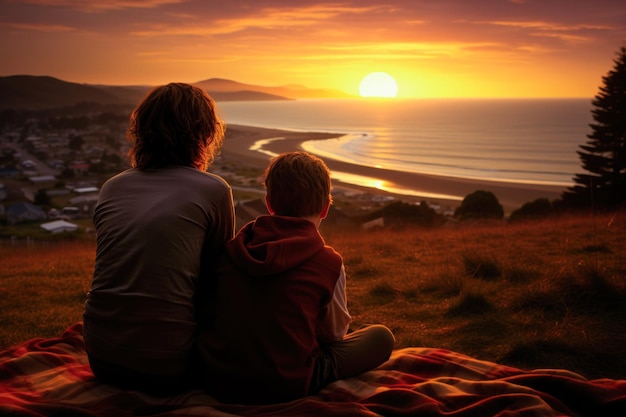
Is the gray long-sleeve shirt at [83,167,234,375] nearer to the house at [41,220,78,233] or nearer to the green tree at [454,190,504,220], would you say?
the green tree at [454,190,504,220]

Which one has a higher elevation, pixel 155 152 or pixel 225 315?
pixel 155 152

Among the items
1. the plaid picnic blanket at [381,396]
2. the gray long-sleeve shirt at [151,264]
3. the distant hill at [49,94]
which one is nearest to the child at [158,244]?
the gray long-sleeve shirt at [151,264]

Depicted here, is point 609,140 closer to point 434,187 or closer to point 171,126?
point 434,187

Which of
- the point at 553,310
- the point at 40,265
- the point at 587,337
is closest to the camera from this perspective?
the point at 587,337

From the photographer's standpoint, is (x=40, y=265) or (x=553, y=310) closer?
(x=553, y=310)

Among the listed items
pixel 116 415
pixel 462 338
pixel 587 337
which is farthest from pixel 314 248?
pixel 587 337

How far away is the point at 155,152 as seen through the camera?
2580 mm

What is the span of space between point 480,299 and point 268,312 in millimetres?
3076

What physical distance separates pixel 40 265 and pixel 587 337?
6532mm

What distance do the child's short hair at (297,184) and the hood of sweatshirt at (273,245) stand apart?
0.07 metres

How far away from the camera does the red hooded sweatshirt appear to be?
7.77 ft

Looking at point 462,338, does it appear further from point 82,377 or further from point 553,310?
point 82,377

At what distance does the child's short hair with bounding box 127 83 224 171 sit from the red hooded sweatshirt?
19.3 inches

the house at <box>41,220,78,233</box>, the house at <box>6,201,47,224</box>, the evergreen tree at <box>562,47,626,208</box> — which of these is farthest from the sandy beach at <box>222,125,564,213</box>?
the house at <box>6,201,47,224</box>
